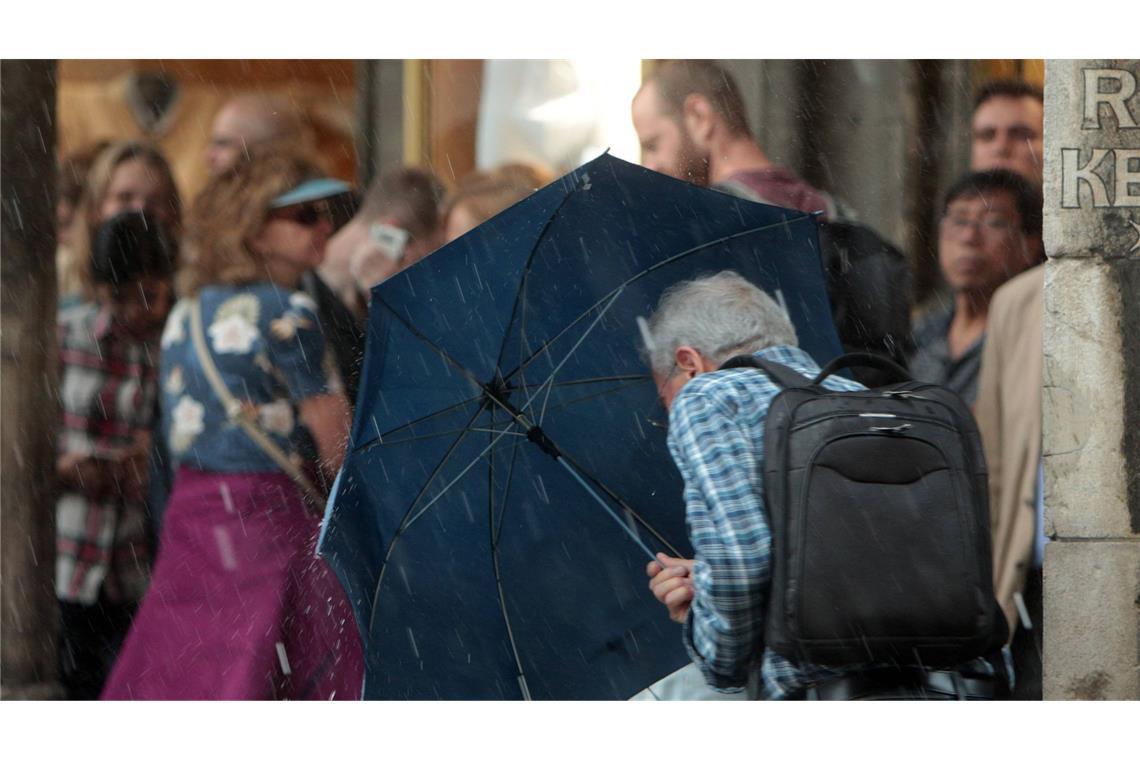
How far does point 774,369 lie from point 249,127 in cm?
367

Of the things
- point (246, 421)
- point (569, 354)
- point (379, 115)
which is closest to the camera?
point (569, 354)

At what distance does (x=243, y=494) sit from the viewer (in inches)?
195

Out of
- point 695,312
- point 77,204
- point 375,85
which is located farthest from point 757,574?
point 375,85

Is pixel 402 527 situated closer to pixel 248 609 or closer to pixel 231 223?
pixel 248 609

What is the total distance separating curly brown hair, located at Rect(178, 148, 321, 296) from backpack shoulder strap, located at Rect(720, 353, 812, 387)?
6.89 feet

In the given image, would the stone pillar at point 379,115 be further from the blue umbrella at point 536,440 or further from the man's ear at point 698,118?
the blue umbrella at point 536,440

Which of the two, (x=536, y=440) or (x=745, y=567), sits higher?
(x=536, y=440)

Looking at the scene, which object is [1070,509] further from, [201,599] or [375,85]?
[375,85]

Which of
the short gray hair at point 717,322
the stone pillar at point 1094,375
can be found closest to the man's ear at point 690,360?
the short gray hair at point 717,322

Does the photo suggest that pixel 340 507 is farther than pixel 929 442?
Yes

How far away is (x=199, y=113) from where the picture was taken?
267 inches

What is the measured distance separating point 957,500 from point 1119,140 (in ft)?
7.52

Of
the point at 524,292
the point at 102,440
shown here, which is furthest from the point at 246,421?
the point at 524,292

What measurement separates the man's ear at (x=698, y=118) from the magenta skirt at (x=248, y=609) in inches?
73.5
